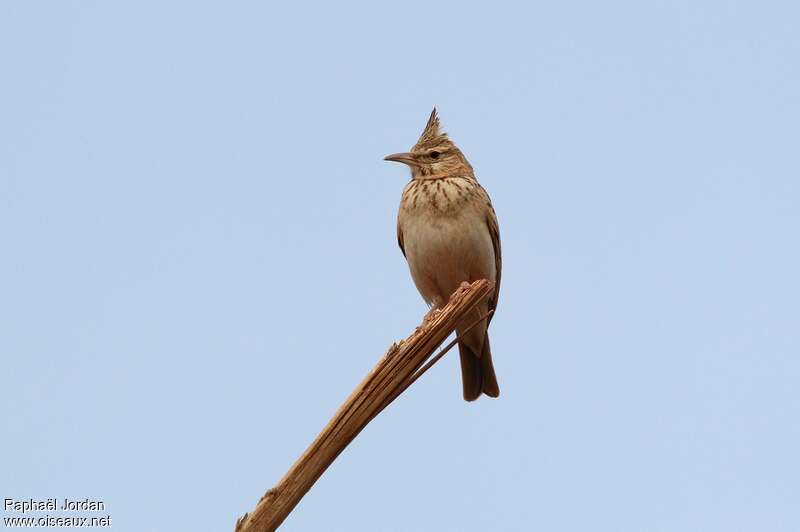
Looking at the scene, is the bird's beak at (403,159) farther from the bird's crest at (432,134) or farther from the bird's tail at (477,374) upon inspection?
the bird's tail at (477,374)

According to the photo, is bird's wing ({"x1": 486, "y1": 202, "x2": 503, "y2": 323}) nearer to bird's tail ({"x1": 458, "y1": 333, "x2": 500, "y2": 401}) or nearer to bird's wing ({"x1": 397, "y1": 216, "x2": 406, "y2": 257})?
bird's tail ({"x1": 458, "y1": 333, "x2": 500, "y2": 401})

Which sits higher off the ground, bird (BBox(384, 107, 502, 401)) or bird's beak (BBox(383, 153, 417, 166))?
Answer: bird's beak (BBox(383, 153, 417, 166))

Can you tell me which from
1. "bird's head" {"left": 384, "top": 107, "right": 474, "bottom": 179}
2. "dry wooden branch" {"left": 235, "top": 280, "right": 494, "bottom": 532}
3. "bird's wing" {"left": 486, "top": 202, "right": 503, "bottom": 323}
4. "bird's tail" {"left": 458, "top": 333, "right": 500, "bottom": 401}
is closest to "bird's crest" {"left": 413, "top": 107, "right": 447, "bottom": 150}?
"bird's head" {"left": 384, "top": 107, "right": 474, "bottom": 179}

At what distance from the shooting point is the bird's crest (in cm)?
907

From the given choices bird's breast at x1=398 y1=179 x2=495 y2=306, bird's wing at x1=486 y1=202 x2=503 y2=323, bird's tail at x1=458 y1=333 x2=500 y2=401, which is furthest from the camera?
bird's tail at x1=458 y1=333 x2=500 y2=401

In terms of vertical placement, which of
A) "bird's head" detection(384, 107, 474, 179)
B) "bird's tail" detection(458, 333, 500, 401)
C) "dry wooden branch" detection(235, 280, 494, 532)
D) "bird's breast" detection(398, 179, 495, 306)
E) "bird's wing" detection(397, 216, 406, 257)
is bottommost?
"dry wooden branch" detection(235, 280, 494, 532)

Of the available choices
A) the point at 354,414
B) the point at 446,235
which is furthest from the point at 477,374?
the point at 354,414

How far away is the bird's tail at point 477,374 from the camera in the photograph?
342 inches

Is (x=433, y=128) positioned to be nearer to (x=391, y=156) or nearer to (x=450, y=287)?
(x=391, y=156)

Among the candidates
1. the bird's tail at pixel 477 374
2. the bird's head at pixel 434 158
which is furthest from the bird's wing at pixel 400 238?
the bird's tail at pixel 477 374

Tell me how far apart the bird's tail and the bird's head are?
1478 mm

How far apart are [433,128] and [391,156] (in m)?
0.51

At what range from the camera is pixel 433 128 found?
9.16 m

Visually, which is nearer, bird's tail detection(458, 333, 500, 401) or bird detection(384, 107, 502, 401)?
bird detection(384, 107, 502, 401)
